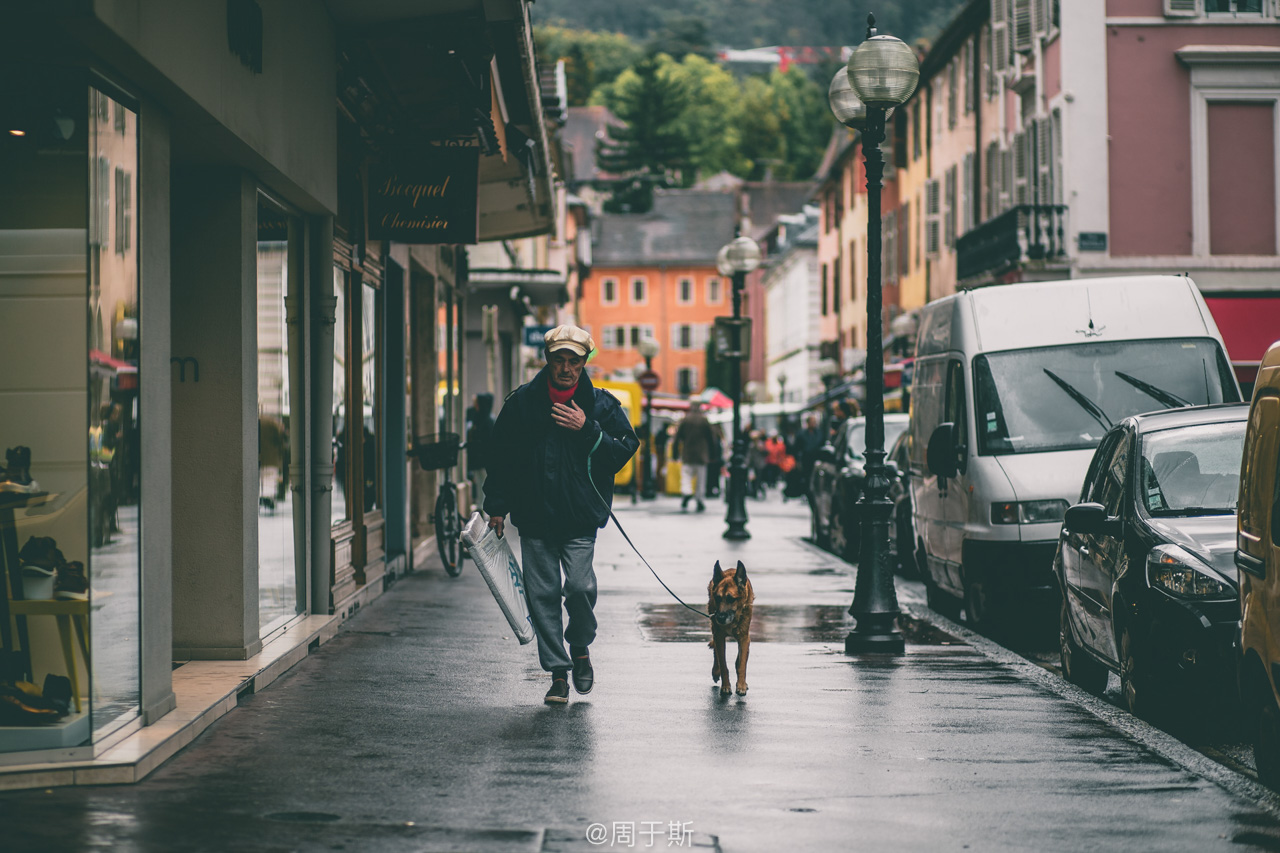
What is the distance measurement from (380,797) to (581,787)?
78cm

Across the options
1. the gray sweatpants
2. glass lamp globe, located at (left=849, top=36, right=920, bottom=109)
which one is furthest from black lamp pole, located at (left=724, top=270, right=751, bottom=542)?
the gray sweatpants

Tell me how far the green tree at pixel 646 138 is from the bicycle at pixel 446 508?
112258 millimetres

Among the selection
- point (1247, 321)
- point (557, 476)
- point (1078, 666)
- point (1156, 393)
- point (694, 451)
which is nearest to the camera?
point (557, 476)

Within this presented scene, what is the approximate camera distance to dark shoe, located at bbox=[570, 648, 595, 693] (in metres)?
9.07

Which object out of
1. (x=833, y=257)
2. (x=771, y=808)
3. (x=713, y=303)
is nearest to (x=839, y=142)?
(x=833, y=257)

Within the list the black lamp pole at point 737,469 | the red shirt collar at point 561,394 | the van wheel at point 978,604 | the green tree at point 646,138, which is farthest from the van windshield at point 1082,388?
the green tree at point 646,138

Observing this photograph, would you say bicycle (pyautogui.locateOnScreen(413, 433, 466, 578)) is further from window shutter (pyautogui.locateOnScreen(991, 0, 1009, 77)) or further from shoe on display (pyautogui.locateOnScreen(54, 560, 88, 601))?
window shutter (pyautogui.locateOnScreen(991, 0, 1009, 77))

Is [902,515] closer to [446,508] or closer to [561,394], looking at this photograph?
[446,508]

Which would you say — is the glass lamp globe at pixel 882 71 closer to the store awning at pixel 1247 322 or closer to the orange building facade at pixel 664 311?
the store awning at pixel 1247 322

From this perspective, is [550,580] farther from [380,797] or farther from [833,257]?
[833,257]

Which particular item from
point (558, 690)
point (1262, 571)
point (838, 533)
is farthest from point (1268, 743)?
point (838, 533)

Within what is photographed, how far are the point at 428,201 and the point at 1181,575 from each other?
739 cm

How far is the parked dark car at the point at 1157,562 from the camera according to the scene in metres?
7.88

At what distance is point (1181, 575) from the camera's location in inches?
314
